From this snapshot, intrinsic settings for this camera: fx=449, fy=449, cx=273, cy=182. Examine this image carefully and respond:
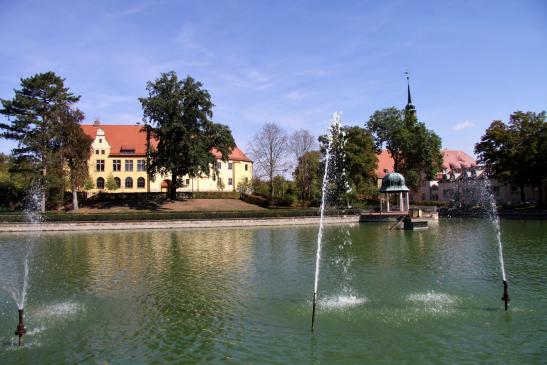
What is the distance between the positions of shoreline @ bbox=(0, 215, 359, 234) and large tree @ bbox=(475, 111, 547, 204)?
23086mm

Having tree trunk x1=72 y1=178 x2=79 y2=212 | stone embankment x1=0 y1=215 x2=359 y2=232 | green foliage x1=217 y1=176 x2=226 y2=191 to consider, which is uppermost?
green foliage x1=217 y1=176 x2=226 y2=191

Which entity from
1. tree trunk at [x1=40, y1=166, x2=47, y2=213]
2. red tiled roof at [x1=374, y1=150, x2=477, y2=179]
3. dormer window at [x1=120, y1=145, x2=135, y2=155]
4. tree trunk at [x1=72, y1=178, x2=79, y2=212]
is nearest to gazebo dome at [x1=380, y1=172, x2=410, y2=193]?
tree trunk at [x1=72, y1=178, x2=79, y2=212]

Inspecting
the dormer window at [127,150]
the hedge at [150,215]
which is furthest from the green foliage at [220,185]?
the hedge at [150,215]

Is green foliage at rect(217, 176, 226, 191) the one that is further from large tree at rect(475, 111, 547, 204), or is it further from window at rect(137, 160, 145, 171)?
large tree at rect(475, 111, 547, 204)

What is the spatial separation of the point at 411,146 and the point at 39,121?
54.0 m

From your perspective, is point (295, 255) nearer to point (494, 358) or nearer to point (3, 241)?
point (494, 358)

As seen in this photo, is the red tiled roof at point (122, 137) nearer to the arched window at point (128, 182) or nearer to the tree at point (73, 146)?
the arched window at point (128, 182)

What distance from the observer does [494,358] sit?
10000mm

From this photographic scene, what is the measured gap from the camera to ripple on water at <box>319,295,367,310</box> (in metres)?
14.5

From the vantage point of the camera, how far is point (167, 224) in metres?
46.4

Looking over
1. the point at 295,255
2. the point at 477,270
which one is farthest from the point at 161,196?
the point at 477,270

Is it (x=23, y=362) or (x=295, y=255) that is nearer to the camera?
(x=23, y=362)

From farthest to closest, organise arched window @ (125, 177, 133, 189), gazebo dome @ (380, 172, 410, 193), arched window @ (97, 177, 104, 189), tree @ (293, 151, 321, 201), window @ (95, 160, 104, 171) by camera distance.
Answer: arched window @ (125, 177, 133, 189), window @ (95, 160, 104, 171), arched window @ (97, 177, 104, 189), tree @ (293, 151, 321, 201), gazebo dome @ (380, 172, 410, 193)

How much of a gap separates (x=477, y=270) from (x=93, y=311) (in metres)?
15.9
